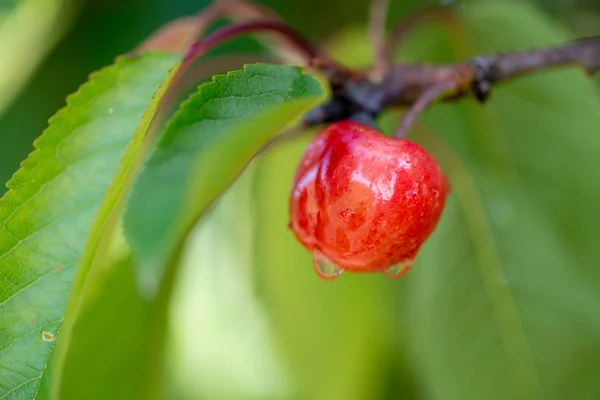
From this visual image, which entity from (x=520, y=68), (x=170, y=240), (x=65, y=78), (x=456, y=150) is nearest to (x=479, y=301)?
(x=456, y=150)

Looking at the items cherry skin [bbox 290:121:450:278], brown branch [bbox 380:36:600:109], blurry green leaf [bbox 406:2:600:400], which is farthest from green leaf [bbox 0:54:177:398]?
blurry green leaf [bbox 406:2:600:400]

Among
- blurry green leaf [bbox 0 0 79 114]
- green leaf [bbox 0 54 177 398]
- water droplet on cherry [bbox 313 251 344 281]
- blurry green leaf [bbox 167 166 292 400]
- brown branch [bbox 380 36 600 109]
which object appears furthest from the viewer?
blurry green leaf [bbox 167 166 292 400]

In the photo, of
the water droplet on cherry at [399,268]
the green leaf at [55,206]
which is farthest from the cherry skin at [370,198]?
the green leaf at [55,206]

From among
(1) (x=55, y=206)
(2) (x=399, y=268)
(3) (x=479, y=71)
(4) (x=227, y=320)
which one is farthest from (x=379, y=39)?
(4) (x=227, y=320)

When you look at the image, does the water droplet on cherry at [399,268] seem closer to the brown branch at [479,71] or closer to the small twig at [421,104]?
the small twig at [421,104]

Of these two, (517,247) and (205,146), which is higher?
(205,146)

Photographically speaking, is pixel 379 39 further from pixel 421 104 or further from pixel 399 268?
pixel 399 268

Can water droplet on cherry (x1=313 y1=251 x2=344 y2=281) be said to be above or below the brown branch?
above

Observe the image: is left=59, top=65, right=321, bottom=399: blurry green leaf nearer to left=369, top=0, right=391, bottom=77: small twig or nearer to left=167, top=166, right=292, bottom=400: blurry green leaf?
left=369, top=0, right=391, bottom=77: small twig
